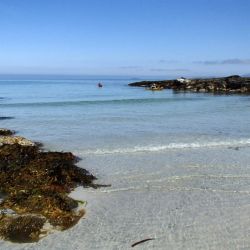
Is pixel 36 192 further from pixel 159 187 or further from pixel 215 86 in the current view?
pixel 215 86

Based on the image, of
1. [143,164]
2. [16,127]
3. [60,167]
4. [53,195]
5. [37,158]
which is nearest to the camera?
[53,195]

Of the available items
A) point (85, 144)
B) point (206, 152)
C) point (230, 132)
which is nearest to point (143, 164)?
point (206, 152)

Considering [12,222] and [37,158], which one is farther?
[37,158]

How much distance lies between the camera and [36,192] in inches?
441

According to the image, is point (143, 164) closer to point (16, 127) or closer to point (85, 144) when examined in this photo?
point (85, 144)

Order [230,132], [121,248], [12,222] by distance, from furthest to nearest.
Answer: [230,132] → [12,222] → [121,248]

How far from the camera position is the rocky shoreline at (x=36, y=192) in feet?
30.6

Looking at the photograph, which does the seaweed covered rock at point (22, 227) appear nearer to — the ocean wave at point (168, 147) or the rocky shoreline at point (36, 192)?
the rocky shoreline at point (36, 192)

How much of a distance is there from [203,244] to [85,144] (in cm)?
1161

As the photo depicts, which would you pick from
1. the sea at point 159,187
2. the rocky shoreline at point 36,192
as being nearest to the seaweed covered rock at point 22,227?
the rocky shoreline at point 36,192

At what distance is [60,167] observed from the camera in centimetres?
1337

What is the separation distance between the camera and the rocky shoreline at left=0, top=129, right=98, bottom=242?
9.32m

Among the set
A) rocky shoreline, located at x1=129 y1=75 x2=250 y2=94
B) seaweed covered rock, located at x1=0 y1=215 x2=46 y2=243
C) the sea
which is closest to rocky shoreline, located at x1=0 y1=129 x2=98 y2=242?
seaweed covered rock, located at x1=0 y1=215 x2=46 y2=243

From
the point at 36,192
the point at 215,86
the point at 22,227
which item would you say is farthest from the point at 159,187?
the point at 215,86
